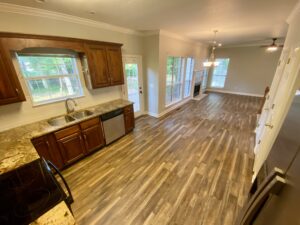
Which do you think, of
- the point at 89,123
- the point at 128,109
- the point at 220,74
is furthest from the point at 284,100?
the point at 220,74

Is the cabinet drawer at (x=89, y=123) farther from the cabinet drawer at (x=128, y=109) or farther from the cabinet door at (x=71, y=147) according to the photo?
the cabinet drawer at (x=128, y=109)

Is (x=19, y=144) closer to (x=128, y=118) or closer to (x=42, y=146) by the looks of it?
(x=42, y=146)

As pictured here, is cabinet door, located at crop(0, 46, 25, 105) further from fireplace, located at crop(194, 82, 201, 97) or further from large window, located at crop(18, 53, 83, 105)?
fireplace, located at crop(194, 82, 201, 97)

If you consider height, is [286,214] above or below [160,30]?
below

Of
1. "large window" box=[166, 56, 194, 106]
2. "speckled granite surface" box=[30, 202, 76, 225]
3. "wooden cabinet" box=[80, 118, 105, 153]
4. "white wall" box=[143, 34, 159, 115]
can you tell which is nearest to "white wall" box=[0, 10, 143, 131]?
"wooden cabinet" box=[80, 118, 105, 153]

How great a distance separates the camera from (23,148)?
177 centimetres

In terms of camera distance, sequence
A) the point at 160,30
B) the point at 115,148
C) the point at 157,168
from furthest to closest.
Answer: the point at 160,30 < the point at 115,148 < the point at 157,168

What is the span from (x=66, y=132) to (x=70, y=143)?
0.82 feet

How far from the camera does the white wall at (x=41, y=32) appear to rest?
2.11m

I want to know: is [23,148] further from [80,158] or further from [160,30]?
[160,30]

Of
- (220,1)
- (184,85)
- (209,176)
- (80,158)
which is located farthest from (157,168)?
(184,85)

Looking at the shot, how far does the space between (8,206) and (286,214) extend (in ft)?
5.51

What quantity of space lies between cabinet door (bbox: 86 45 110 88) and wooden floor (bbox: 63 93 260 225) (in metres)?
1.62

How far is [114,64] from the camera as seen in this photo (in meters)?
3.31
